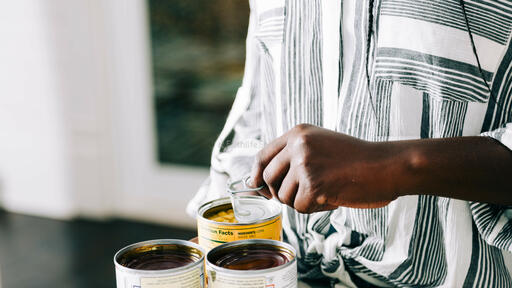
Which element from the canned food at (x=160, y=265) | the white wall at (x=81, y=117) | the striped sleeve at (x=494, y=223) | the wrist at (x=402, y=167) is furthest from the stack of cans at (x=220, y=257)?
the white wall at (x=81, y=117)

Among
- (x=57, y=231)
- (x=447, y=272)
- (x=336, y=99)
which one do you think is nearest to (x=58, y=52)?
(x=57, y=231)

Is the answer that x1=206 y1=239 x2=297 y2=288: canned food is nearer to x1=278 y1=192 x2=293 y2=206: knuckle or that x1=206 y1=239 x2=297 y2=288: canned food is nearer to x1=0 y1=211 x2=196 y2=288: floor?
x1=278 y1=192 x2=293 y2=206: knuckle

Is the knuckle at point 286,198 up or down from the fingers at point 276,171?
down

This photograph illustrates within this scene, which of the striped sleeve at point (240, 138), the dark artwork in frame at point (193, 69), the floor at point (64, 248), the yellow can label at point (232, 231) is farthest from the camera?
the dark artwork in frame at point (193, 69)

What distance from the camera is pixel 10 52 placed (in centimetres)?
298

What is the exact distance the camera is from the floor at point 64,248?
8.11 feet

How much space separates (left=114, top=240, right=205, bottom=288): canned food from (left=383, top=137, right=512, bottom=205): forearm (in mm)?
237

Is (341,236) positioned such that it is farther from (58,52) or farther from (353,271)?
(58,52)

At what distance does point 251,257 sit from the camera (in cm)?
62

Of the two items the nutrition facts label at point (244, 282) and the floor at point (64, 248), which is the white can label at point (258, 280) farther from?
the floor at point (64, 248)

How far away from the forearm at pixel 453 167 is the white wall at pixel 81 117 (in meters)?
2.41

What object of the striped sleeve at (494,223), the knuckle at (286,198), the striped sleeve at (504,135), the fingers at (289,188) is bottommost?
the striped sleeve at (494,223)

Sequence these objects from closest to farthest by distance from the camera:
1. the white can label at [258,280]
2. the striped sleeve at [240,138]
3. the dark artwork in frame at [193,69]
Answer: the white can label at [258,280] → the striped sleeve at [240,138] → the dark artwork in frame at [193,69]

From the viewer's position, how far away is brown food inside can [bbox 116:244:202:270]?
627 millimetres
